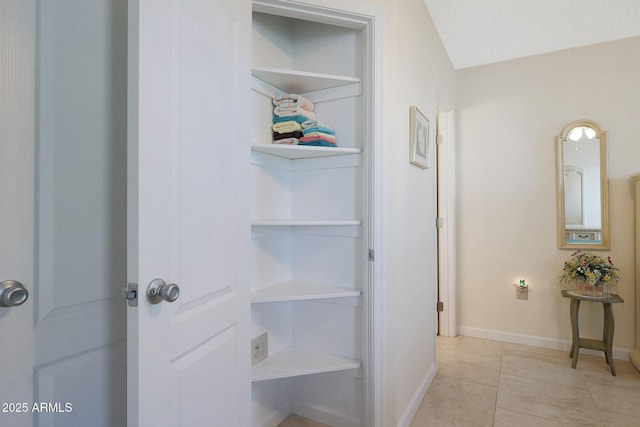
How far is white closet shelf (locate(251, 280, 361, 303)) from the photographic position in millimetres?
1540

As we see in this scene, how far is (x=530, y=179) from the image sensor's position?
3004 mm

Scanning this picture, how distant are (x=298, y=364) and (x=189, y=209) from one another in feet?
3.63

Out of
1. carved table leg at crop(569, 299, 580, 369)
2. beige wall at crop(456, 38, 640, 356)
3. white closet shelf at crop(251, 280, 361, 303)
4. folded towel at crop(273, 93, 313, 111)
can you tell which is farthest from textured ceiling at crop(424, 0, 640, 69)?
carved table leg at crop(569, 299, 580, 369)

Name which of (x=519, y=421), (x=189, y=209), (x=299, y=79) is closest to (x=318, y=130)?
(x=299, y=79)

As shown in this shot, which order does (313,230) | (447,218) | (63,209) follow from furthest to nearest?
(447,218) → (313,230) → (63,209)

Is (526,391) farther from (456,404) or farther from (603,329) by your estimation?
(603,329)

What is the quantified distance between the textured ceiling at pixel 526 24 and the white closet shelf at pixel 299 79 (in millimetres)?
1098

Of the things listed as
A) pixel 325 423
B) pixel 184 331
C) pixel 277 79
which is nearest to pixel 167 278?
pixel 184 331

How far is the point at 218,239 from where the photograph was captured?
1.06m

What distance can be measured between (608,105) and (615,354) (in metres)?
2.03

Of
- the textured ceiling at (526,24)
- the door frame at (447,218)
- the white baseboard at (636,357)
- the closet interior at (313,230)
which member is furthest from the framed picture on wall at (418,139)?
the white baseboard at (636,357)

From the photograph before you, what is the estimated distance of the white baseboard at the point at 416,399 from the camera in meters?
1.87

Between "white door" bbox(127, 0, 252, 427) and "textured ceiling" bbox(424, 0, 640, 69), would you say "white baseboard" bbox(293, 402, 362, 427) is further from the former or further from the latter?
"textured ceiling" bbox(424, 0, 640, 69)

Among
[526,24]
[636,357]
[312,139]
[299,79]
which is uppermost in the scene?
[526,24]
